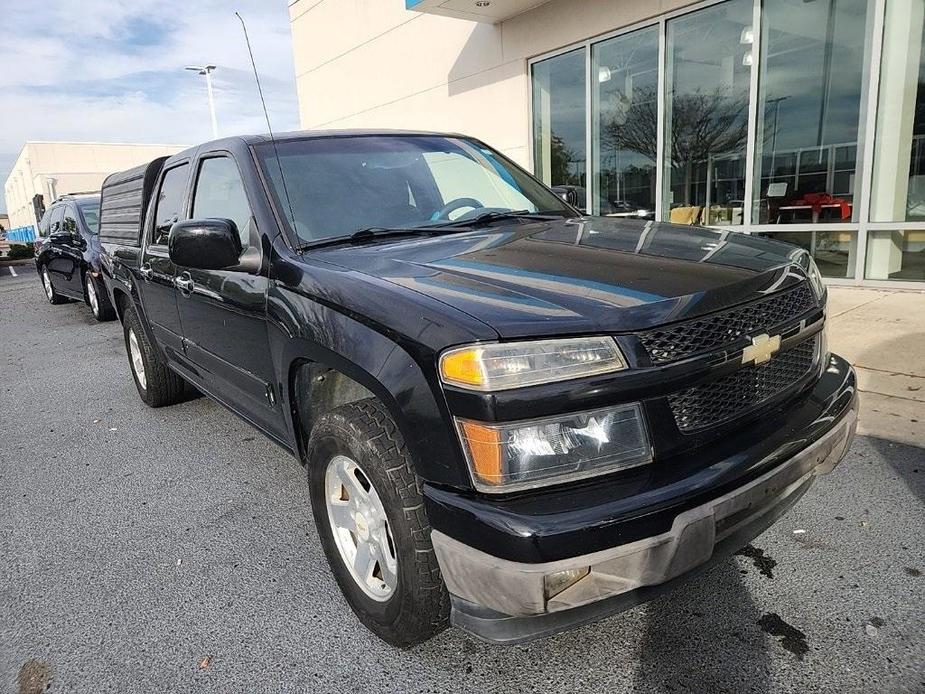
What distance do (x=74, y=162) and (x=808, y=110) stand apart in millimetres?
69769

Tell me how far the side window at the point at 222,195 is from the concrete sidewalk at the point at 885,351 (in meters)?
3.53

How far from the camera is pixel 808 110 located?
7.85 m

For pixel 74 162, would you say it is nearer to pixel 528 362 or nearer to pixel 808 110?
pixel 808 110

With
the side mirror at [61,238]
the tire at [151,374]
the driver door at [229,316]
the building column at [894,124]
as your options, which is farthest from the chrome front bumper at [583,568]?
the side mirror at [61,238]

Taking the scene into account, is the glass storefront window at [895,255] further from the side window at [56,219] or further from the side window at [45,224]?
the side window at [45,224]

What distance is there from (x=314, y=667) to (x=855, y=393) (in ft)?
6.96

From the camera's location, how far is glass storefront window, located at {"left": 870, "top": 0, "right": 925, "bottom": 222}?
7035mm

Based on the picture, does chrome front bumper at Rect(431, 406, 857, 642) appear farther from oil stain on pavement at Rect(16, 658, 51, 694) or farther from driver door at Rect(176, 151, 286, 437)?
oil stain on pavement at Rect(16, 658, 51, 694)

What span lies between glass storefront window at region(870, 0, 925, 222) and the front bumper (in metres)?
6.98

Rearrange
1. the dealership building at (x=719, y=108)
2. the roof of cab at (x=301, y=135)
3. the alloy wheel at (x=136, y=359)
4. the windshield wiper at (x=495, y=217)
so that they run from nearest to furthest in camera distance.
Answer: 1. the windshield wiper at (x=495, y=217)
2. the roof of cab at (x=301, y=135)
3. the alloy wheel at (x=136, y=359)
4. the dealership building at (x=719, y=108)

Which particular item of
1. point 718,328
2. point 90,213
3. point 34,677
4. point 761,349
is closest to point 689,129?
point 761,349

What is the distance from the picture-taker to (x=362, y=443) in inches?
78.8

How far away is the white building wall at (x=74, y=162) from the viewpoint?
56469 millimetres

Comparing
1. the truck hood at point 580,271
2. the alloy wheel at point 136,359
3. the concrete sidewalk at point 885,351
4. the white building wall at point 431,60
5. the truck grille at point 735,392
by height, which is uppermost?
the white building wall at point 431,60
